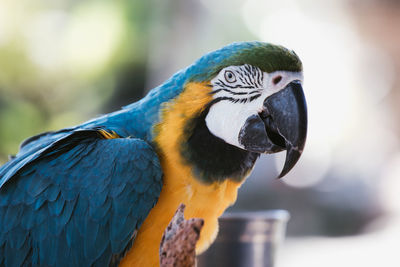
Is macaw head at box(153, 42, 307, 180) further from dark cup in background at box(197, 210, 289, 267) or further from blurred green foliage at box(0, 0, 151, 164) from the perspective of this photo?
blurred green foliage at box(0, 0, 151, 164)

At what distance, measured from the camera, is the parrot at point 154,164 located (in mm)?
1244

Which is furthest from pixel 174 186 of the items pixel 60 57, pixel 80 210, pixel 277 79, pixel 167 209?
pixel 60 57

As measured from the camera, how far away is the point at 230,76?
133 centimetres

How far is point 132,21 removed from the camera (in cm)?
658

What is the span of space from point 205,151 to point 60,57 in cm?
532

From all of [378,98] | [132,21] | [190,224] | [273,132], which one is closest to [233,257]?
[273,132]

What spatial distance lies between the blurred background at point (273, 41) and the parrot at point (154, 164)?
360 centimetres

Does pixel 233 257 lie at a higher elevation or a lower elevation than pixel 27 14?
lower

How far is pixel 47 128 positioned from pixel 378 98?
13.7 feet

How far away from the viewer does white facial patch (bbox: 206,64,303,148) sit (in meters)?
1.31

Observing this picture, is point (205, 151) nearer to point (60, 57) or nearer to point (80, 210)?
point (80, 210)

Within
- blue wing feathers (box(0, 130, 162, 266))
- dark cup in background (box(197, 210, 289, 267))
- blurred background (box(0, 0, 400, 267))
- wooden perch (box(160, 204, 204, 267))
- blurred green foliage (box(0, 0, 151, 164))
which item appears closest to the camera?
wooden perch (box(160, 204, 204, 267))

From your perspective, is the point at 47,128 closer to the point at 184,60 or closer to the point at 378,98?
the point at 184,60

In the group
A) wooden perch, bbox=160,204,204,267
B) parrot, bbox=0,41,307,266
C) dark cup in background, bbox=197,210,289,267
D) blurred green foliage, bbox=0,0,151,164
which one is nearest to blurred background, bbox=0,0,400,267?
blurred green foliage, bbox=0,0,151,164
